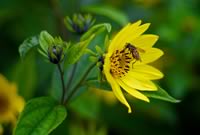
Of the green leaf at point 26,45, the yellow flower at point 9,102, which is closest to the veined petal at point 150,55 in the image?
the green leaf at point 26,45

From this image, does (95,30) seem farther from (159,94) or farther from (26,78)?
(26,78)

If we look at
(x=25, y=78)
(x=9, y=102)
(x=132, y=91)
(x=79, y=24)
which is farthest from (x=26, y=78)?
(x=132, y=91)

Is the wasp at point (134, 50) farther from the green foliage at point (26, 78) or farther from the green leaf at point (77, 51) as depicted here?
the green foliage at point (26, 78)

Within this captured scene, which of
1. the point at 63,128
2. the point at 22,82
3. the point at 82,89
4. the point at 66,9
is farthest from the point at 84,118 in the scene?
the point at 82,89

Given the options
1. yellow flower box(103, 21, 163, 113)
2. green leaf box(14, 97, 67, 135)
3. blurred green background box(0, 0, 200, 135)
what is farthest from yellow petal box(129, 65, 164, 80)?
blurred green background box(0, 0, 200, 135)

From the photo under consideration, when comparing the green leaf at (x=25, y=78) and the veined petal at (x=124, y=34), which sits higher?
the veined petal at (x=124, y=34)

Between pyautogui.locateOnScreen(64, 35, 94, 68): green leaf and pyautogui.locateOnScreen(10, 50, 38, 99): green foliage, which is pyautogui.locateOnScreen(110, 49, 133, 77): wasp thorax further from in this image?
pyautogui.locateOnScreen(10, 50, 38, 99): green foliage
